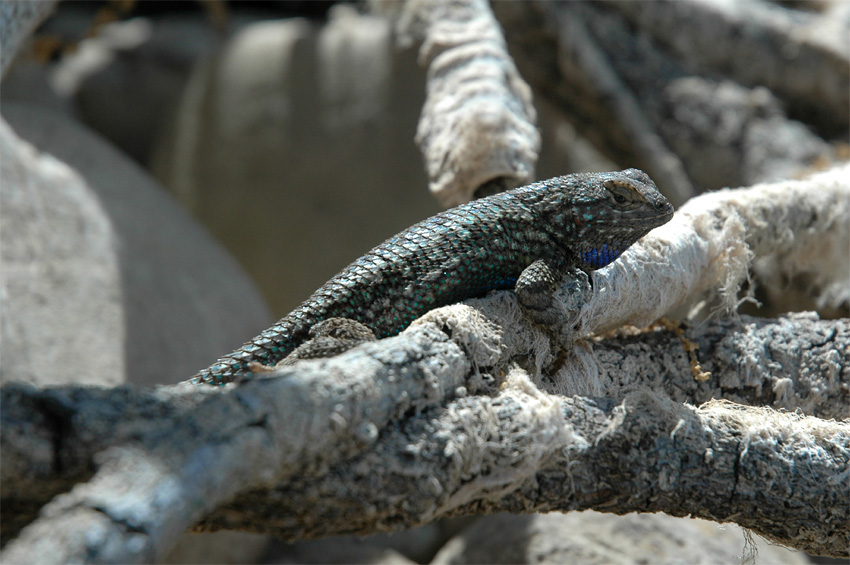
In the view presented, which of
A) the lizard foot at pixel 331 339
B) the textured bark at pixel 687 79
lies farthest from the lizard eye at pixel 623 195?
the textured bark at pixel 687 79

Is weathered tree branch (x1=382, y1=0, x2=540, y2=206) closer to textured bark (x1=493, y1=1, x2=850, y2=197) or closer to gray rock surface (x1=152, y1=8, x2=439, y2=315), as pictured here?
textured bark (x1=493, y1=1, x2=850, y2=197)

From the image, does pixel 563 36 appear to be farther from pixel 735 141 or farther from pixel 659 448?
pixel 659 448

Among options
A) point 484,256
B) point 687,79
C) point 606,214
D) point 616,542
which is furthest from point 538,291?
point 687,79

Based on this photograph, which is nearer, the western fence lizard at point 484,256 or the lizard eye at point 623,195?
the western fence lizard at point 484,256

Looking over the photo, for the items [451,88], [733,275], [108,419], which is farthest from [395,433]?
[451,88]

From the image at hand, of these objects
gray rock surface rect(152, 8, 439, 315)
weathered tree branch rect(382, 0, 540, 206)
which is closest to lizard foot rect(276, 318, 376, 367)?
weathered tree branch rect(382, 0, 540, 206)

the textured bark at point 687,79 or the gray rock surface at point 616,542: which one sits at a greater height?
the textured bark at point 687,79

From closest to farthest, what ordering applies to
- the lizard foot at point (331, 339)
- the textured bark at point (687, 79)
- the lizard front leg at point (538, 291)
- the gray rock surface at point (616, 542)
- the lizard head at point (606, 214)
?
the lizard foot at point (331, 339)
the lizard front leg at point (538, 291)
the lizard head at point (606, 214)
the gray rock surface at point (616, 542)
the textured bark at point (687, 79)

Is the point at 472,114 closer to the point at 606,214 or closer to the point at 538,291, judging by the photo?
the point at 606,214

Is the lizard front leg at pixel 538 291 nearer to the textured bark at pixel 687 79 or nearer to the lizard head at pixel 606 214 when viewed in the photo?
the lizard head at pixel 606 214
